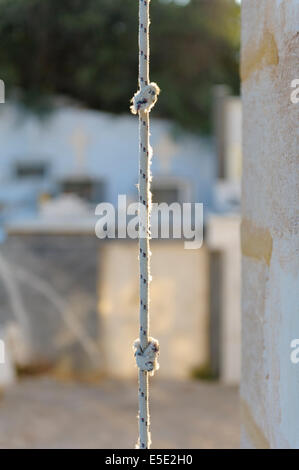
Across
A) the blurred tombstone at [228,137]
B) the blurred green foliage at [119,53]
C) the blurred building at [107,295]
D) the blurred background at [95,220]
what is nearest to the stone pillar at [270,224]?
the blurred background at [95,220]

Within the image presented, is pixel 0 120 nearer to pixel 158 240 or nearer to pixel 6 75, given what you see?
pixel 6 75

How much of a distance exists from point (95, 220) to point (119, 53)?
2.18 m

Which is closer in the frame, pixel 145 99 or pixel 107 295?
pixel 145 99

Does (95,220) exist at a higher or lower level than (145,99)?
higher

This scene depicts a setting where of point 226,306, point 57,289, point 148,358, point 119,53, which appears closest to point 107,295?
point 57,289

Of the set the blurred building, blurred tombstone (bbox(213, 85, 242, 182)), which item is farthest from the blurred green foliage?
the blurred building

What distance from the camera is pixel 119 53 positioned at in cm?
529

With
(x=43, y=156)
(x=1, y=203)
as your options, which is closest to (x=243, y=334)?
(x=1, y=203)

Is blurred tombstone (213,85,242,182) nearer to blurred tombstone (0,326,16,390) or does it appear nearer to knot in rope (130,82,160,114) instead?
blurred tombstone (0,326,16,390)

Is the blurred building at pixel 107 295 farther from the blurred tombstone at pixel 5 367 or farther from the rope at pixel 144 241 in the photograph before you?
the rope at pixel 144 241

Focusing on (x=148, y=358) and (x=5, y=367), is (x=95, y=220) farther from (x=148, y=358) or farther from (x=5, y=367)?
(x=148, y=358)

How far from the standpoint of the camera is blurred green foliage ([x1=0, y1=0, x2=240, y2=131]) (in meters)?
5.05

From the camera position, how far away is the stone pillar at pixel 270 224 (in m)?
0.53

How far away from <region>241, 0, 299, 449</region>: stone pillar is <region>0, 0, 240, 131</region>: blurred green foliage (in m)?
4.56
